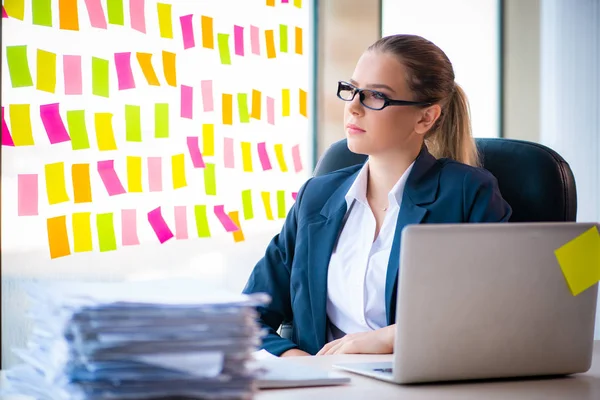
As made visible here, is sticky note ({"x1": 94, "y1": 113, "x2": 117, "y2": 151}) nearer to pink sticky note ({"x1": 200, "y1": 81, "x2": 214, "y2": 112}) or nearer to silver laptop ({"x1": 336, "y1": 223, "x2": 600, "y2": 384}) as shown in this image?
pink sticky note ({"x1": 200, "y1": 81, "x2": 214, "y2": 112})

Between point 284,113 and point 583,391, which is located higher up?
point 284,113

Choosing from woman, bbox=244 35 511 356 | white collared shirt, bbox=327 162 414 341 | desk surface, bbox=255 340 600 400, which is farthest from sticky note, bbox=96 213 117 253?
desk surface, bbox=255 340 600 400

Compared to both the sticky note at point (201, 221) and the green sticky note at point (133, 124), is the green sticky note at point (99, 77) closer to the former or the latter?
the green sticky note at point (133, 124)

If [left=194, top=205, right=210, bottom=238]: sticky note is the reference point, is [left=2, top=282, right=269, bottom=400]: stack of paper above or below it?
above

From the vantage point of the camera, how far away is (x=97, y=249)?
109 inches

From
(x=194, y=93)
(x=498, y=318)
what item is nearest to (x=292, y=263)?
(x=498, y=318)

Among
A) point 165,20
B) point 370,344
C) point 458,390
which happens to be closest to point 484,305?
point 458,390

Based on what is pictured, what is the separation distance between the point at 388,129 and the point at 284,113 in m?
1.45

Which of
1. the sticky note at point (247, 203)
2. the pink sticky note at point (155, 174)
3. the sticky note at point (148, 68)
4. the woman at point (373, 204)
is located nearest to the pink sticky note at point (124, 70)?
the sticky note at point (148, 68)

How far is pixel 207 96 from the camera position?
118 inches

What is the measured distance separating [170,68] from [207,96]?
0.19 metres

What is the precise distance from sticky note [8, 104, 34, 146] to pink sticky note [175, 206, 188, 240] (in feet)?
1.95

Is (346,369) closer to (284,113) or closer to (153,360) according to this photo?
(153,360)

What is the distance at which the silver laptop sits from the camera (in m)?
0.95
